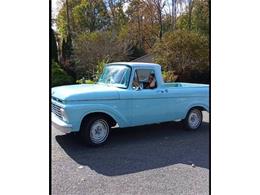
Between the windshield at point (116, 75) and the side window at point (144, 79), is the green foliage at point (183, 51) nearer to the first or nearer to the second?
the side window at point (144, 79)

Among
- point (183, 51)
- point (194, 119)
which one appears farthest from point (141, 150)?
point (183, 51)

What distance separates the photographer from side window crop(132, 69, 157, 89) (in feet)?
8.23

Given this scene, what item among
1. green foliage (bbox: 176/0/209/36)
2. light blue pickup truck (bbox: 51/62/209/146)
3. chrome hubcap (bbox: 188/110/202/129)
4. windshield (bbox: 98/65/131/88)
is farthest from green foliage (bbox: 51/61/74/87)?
chrome hubcap (bbox: 188/110/202/129)

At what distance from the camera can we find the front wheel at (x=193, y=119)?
2510 millimetres

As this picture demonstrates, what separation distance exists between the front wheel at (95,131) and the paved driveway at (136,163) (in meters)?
0.06

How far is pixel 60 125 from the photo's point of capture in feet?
7.87

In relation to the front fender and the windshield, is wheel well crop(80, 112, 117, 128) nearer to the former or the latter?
the front fender

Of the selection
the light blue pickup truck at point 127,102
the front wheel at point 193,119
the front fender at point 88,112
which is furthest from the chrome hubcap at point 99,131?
the front wheel at point 193,119

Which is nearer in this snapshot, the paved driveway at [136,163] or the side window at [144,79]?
the paved driveway at [136,163]

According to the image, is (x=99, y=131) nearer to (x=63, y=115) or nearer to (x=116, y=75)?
(x=63, y=115)

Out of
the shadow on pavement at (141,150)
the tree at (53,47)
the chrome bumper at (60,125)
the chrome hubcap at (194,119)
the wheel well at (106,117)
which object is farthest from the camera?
the wheel well at (106,117)

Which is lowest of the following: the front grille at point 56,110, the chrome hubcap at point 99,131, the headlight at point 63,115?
the chrome hubcap at point 99,131

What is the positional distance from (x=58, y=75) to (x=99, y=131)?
0.72m
